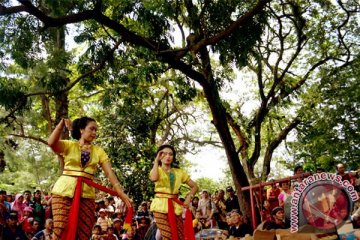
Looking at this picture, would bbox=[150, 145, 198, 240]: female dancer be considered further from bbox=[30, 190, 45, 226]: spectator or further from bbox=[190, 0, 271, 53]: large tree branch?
bbox=[30, 190, 45, 226]: spectator

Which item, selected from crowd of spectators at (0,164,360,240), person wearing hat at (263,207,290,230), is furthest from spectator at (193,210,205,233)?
person wearing hat at (263,207,290,230)

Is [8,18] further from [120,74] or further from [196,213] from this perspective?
[196,213]

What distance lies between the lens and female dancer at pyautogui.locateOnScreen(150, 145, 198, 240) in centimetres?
491

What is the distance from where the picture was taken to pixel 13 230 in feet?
31.6

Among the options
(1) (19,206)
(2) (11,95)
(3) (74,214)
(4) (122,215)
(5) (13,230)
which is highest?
(2) (11,95)

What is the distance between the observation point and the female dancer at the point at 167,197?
16.1 feet

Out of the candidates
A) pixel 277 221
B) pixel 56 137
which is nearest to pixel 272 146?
pixel 277 221

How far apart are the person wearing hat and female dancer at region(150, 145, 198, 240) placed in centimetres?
215

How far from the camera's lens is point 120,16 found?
31.2 feet

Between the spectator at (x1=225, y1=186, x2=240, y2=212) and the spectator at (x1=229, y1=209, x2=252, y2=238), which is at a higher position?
the spectator at (x1=225, y1=186, x2=240, y2=212)

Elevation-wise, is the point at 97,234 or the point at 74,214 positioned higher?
the point at 97,234

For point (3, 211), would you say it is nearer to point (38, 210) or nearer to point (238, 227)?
point (38, 210)

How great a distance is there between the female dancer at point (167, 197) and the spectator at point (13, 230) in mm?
5592

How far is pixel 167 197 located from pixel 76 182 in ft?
4.57
